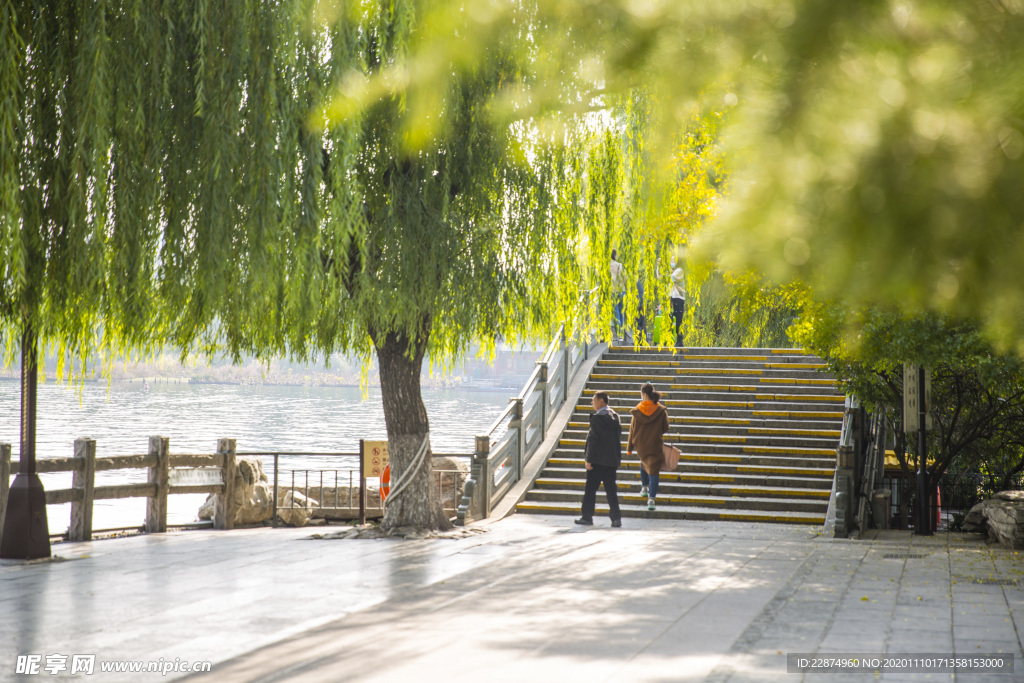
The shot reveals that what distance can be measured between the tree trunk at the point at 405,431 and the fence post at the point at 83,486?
353 centimetres

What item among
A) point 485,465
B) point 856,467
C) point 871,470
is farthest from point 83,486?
point 871,470

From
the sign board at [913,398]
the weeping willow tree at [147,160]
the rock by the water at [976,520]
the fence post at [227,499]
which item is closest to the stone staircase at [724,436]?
the rock by the water at [976,520]

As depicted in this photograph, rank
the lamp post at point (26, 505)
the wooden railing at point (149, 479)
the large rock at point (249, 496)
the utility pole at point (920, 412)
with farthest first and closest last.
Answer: the large rock at point (249, 496) < the utility pole at point (920, 412) < the wooden railing at point (149, 479) < the lamp post at point (26, 505)

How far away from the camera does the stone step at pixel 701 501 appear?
13750 millimetres

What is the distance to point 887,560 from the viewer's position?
32.5 ft

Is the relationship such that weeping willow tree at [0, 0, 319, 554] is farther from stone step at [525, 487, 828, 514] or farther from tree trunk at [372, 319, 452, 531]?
stone step at [525, 487, 828, 514]

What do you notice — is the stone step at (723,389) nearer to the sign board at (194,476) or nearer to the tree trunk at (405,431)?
the tree trunk at (405,431)

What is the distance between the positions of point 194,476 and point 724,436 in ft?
29.8

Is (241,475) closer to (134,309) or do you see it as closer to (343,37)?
(134,309)

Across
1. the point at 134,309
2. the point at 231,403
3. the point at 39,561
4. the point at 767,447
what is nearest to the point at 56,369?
the point at 134,309

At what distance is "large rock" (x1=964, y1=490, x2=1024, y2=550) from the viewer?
1114cm

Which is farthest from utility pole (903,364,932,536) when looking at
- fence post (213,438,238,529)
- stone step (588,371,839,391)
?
fence post (213,438,238,529)

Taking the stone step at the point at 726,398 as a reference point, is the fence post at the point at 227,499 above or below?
below

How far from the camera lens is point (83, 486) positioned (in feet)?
35.2
